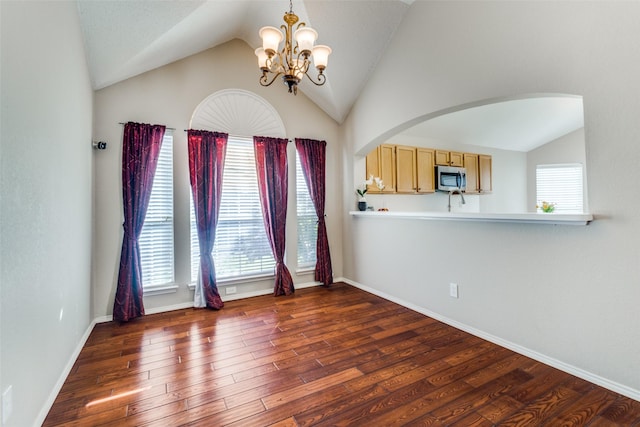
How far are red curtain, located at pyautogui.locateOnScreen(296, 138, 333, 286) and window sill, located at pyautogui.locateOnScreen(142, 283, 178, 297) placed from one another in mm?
1937

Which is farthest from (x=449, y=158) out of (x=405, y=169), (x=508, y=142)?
(x=508, y=142)

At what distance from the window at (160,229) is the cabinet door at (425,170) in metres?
3.97

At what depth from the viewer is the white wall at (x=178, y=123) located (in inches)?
127

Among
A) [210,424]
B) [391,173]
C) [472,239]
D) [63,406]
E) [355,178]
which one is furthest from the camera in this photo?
[391,173]

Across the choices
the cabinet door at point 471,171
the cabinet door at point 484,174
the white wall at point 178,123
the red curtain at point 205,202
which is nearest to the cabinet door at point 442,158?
the cabinet door at point 471,171

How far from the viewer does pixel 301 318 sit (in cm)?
324

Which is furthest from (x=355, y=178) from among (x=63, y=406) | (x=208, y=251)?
(x=63, y=406)

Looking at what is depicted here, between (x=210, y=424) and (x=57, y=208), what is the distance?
5.78 feet

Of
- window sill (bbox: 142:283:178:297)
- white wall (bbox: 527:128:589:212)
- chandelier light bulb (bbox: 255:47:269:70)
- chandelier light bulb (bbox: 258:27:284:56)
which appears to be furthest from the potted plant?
white wall (bbox: 527:128:589:212)

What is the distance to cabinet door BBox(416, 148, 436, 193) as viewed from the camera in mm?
5289

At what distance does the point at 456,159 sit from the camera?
19.0ft

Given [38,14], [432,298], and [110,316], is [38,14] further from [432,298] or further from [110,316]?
[432,298]

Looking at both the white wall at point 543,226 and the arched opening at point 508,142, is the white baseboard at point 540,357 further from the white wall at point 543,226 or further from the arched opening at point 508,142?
the arched opening at point 508,142

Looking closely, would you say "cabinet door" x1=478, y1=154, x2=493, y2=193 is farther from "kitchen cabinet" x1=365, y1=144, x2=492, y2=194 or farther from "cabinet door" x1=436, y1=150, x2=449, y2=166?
"cabinet door" x1=436, y1=150, x2=449, y2=166
